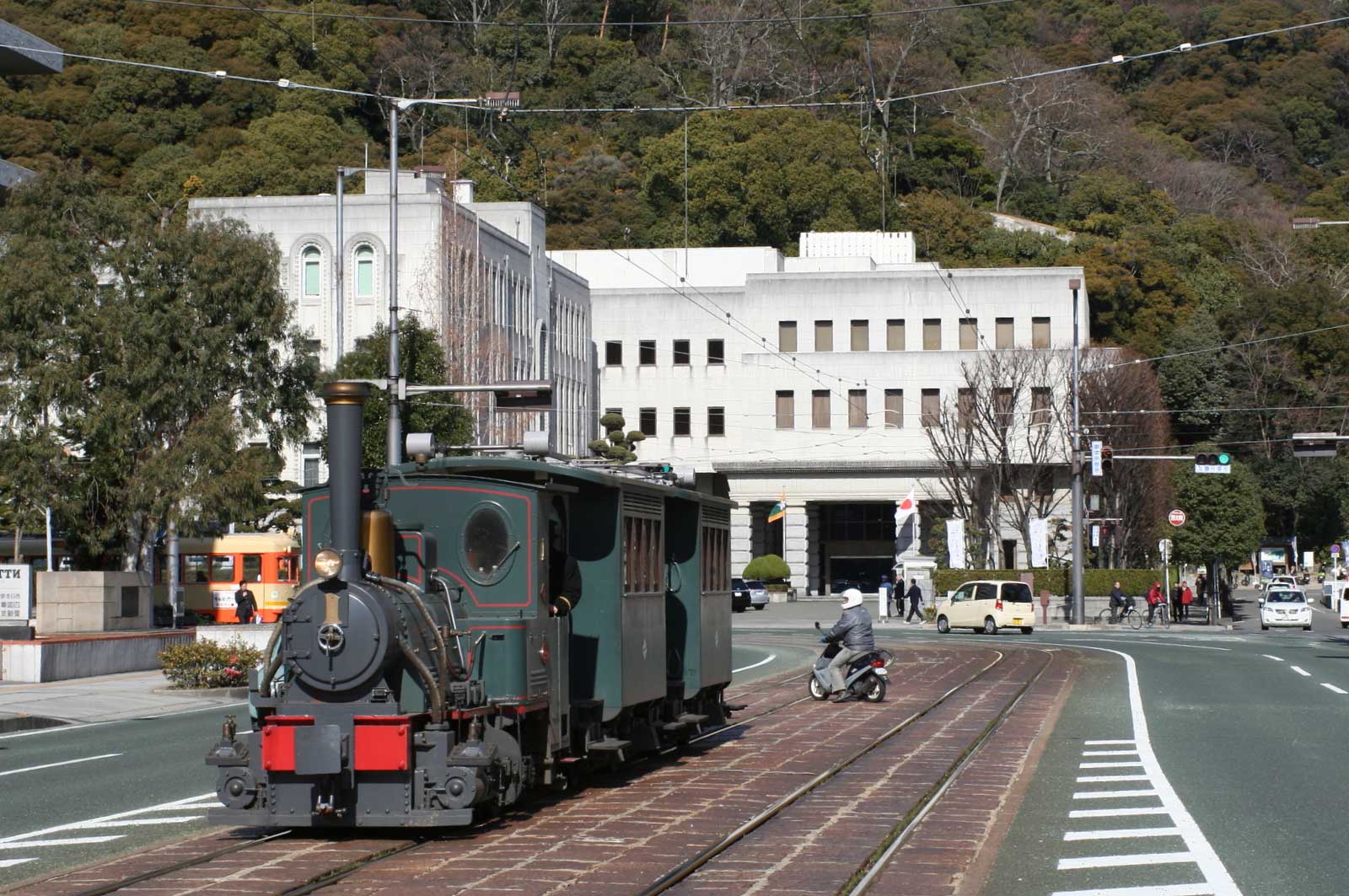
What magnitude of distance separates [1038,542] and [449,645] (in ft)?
195

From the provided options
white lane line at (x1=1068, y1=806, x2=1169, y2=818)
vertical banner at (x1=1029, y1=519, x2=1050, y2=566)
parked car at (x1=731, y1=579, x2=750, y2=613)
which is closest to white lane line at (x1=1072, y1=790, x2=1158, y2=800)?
white lane line at (x1=1068, y1=806, x2=1169, y2=818)

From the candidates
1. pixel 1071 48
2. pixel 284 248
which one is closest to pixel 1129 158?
pixel 1071 48

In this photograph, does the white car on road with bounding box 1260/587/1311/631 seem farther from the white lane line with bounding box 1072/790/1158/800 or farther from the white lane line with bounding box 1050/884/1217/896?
the white lane line with bounding box 1050/884/1217/896

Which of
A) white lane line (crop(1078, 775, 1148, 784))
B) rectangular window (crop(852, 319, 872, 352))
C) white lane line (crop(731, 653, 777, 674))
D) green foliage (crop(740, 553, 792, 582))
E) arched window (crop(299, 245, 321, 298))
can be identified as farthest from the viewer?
rectangular window (crop(852, 319, 872, 352))

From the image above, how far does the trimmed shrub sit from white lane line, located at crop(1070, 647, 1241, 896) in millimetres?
15067

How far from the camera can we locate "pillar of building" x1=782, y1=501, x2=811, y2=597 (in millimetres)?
85062

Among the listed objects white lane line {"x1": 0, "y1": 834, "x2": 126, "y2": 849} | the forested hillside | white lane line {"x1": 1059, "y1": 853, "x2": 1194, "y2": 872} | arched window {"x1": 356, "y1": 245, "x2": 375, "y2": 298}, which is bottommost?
white lane line {"x1": 0, "y1": 834, "x2": 126, "y2": 849}

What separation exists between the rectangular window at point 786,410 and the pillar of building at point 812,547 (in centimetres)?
376

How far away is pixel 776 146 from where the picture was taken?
3834 inches

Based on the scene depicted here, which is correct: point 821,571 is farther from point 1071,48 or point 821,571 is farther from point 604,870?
point 604,870

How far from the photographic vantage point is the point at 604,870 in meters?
11.6

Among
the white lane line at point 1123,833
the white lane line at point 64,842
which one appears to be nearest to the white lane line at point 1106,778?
the white lane line at point 1123,833

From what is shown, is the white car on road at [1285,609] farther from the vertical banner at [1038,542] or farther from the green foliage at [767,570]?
the green foliage at [767,570]

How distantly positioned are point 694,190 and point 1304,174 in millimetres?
47645
